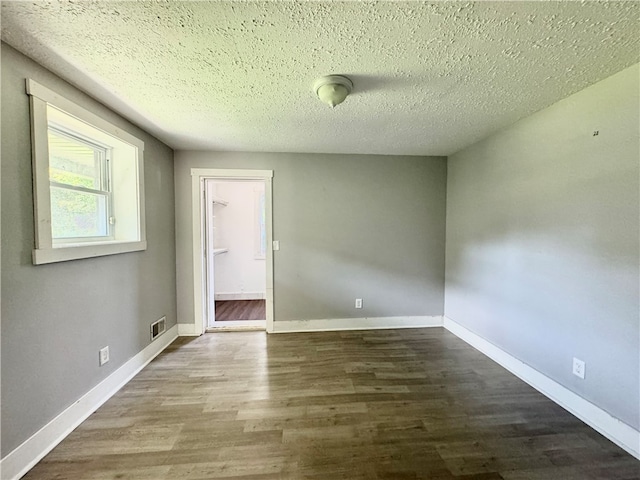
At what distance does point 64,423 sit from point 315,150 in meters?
3.09

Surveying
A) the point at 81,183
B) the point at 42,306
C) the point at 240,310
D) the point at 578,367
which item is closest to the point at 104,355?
the point at 42,306

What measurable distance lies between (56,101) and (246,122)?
1.19 meters

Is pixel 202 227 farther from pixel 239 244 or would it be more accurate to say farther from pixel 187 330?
pixel 239 244

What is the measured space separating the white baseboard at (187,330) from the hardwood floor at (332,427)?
58 cm

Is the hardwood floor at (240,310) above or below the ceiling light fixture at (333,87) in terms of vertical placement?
below

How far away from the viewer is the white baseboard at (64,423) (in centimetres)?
129

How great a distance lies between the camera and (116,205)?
222 centimetres

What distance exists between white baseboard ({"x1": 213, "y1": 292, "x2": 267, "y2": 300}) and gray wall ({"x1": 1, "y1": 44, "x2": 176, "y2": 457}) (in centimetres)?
254

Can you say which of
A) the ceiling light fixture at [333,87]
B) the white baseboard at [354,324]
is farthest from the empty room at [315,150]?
the white baseboard at [354,324]

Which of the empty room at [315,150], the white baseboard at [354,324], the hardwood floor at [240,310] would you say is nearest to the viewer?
the empty room at [315,150]

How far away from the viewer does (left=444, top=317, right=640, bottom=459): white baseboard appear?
1.47m

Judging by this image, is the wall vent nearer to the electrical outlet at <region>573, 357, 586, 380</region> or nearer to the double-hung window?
the double-hung window

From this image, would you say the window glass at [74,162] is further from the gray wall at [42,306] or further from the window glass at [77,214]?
the gray wall at [42,306]

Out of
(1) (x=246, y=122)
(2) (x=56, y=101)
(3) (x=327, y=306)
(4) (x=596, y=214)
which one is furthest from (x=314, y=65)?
(3) (x=327, y=306)
